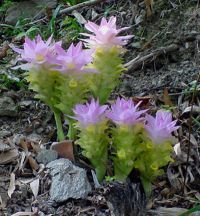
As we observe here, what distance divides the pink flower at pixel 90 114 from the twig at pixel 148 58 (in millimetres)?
865

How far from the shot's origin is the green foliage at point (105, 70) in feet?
7.40

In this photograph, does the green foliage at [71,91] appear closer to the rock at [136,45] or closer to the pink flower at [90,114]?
the pink flower at [90,114]

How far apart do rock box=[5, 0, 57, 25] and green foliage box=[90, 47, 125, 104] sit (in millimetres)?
1514

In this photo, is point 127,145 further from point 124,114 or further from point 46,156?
point 46,156

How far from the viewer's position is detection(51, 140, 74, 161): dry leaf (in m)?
2.37

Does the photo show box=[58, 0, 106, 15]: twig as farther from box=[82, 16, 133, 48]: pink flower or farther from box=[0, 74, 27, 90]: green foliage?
box=[82, 16, 133, 48]: pink flower

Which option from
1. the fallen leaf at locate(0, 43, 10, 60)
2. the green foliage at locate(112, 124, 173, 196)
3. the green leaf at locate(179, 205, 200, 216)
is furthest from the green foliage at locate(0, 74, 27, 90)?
the green leaf at locate(179, 205, 200, 216)

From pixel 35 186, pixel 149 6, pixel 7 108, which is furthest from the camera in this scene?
pixel 149 6

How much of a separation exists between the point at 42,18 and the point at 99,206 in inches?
69.6

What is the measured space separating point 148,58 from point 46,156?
33.3 inches

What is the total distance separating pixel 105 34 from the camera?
222cm

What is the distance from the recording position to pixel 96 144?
2.16 metres

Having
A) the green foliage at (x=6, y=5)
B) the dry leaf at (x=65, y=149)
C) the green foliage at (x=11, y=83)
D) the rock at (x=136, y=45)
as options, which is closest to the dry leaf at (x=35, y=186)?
the dry leaf at (x=65, y=149)

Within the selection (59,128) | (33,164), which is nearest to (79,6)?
(59,128)
